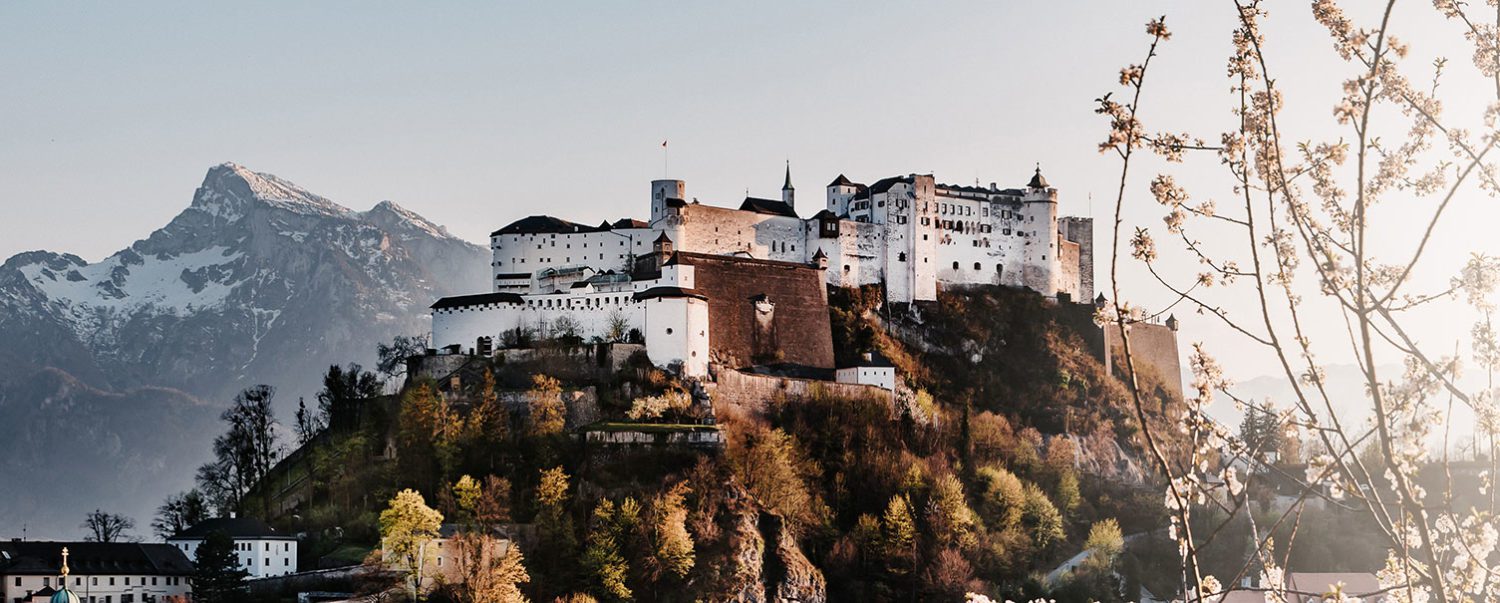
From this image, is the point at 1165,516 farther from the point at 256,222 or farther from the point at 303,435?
the point at 256,222

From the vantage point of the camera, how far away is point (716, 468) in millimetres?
55125

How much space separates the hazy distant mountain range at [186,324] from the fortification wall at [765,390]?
3760 inches

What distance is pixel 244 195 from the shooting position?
192750mm

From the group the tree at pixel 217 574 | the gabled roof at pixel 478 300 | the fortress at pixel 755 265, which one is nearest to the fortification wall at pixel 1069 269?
the fortress at pixel 755 265

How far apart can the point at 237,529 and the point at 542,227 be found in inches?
689

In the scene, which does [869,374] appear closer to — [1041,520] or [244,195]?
[1041,520]

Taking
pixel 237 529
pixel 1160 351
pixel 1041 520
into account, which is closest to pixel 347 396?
pixel 237 529

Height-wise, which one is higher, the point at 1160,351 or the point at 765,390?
the point at 1160,351

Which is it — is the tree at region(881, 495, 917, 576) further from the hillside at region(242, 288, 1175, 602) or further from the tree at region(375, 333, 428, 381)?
the tree at region(375, 333, 428, 381)

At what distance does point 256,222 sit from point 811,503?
450ft

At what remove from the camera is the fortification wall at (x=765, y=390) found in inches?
2347

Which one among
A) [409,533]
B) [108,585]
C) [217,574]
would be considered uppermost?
[409,533]

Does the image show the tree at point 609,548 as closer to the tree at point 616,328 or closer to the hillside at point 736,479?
the hillside at point 736,479

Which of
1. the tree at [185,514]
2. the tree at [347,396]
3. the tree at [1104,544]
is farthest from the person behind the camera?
the tree at [1104,544]
